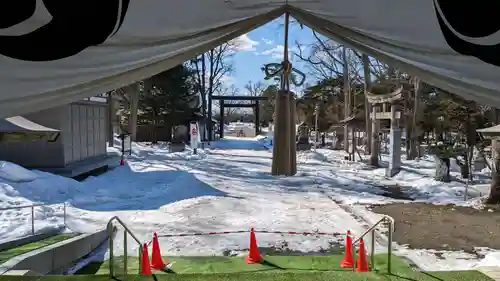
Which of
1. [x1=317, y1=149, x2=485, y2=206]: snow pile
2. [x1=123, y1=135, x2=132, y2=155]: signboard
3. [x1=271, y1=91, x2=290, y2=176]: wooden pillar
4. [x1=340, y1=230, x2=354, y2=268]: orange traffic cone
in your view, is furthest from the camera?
[x1=123, y1=135, x2=132, y2=155]: signboard

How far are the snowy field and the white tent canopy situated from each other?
5044mm

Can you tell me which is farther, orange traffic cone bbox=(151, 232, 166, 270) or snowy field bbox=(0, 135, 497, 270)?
snowy field bbox=(0, 135, 497, 270)

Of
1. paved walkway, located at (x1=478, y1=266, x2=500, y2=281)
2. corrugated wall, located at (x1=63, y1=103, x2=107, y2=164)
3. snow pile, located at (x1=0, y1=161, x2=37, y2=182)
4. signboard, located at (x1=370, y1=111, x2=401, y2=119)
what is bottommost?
paved walkway, located at (x1=478, y1=266, x2=500, y2=281)

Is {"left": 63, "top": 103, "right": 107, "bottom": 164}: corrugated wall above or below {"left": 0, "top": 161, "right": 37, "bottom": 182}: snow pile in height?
above

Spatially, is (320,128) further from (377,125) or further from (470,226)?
(470,226)

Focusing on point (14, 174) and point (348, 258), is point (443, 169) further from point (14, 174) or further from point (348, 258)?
point (14, 174)

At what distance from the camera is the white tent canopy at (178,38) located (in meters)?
2.17

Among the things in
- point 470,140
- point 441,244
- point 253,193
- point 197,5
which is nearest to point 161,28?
point 197,5

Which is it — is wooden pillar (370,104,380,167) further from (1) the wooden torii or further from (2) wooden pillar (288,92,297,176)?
(2) wooden pillar (288,92,297,176)

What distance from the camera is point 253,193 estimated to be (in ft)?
45.6

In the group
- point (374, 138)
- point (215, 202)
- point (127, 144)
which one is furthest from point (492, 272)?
point (127, 144)

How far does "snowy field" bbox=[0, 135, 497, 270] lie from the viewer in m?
8.20

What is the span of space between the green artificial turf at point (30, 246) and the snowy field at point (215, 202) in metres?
0.55

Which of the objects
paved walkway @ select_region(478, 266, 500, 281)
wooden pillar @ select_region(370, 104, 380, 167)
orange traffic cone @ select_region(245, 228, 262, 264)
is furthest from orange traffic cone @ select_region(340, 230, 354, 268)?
wooden pillar @ select_region(370, 104, 380, 167)
